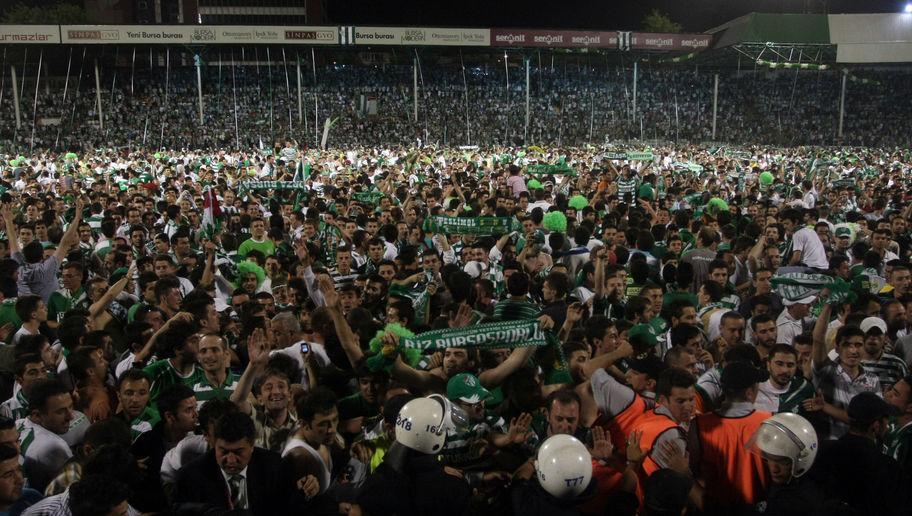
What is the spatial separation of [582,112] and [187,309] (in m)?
35.2

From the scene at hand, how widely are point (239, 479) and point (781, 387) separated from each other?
289cm

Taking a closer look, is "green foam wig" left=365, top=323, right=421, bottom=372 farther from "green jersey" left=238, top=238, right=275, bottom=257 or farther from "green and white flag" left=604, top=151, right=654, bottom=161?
"green and white flag" left=604, top=151, right=654, bottom=161

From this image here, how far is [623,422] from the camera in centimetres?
397

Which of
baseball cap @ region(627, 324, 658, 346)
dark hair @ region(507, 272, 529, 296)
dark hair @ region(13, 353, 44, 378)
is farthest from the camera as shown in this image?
dark hair @ region(507, 272, 529, 296)

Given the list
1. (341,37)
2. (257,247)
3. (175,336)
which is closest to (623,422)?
(175,336)

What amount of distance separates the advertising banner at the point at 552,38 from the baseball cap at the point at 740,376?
3467 centimetres

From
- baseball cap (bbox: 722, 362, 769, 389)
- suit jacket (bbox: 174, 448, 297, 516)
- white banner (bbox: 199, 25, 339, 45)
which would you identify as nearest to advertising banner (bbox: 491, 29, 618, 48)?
white banner (bbox: 199, 25, 339, 45)

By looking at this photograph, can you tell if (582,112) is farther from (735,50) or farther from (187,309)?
(187,309)

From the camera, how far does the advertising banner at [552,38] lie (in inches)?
1455

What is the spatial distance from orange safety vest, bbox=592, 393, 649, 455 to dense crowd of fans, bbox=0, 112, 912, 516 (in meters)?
0.01

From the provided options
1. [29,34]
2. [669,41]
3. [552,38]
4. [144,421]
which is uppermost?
[29,34]

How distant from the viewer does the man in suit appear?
135 inches

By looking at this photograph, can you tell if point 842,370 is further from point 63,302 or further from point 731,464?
point 63,302

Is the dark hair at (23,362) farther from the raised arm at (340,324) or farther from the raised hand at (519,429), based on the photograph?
the raised hand at (519,429)
